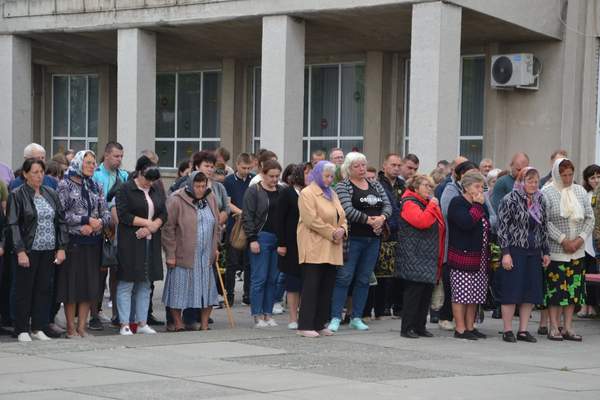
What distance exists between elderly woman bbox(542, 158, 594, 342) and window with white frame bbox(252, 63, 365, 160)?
12.6 m

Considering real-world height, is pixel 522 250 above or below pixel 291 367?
above

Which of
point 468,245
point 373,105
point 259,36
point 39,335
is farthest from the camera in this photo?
point 373,105

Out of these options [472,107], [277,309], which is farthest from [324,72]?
[277,309]

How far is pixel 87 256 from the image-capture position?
11.7 m

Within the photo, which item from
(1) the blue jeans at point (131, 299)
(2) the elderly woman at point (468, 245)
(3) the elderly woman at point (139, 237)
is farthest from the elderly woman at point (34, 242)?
(2) the elderly woman at point (468, 245)

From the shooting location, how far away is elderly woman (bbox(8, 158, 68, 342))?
439 inches

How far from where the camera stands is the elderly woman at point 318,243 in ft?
39.0

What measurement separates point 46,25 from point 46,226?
14.4 m

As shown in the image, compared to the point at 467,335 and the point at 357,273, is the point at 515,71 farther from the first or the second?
the point at 467,335

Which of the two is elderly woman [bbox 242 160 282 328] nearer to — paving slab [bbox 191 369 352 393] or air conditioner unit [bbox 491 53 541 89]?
paving slab [bbox 191 369 352 393]

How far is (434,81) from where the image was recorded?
62.8 feet

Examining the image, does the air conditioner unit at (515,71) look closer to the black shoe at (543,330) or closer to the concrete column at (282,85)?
the concrete column at (282,85)

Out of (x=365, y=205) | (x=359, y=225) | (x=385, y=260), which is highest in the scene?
(x=365, y=205)

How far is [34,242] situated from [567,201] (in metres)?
5.91
